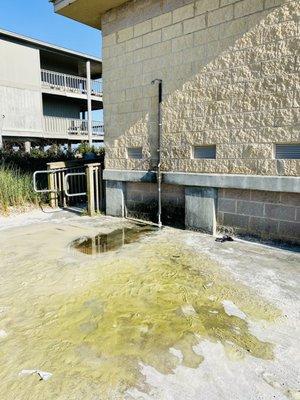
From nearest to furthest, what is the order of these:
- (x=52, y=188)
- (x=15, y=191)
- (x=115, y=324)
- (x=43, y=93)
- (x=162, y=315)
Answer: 1. (x=115, y=324)
2. (x=162, y=315)
3. (x=15, y=191)
4. (x=52, y=188)
5. (x=43, y=93)

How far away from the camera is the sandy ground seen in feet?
6.37

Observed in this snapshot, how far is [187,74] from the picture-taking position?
17.9 feet

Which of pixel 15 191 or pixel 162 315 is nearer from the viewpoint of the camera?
pixel 162 315

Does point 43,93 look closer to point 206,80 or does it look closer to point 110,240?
point 206,80

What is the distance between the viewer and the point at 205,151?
17.9 ft

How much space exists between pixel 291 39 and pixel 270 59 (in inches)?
13.5

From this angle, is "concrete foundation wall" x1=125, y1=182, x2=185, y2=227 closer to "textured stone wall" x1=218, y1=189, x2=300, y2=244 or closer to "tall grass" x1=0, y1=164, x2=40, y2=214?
"textured stone wall" x1=218, y1=189, x2=300, y2=244

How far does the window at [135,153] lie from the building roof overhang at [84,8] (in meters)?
2.90

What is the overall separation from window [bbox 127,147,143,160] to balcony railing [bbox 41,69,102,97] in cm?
1293

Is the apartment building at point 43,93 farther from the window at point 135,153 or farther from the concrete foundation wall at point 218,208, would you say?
the concrete foundation wall at point 218,208

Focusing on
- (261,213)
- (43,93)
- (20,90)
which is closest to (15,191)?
(261,213)

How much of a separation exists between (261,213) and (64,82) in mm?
16731

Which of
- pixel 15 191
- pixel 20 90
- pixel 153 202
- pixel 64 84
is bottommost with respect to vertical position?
pixel 153 202

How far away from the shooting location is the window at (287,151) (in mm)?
4398
